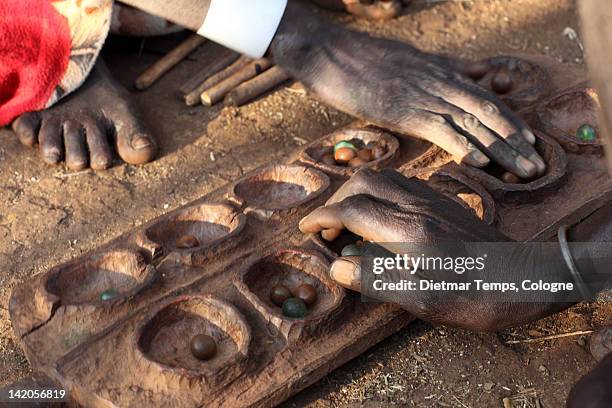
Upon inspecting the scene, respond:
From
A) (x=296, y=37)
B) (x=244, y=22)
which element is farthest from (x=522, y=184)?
(x=244, y=22)

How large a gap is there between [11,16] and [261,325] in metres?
1.55

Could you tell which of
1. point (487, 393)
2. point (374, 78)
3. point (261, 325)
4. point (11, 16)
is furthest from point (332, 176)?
point (11, 16)

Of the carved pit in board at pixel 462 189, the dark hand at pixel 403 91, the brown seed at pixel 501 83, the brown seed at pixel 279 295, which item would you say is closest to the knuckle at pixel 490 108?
the dark hand at pixel 403 91

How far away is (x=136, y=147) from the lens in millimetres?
2928

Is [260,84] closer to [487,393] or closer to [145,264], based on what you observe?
[145,264]

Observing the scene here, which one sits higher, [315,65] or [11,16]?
[11,16]

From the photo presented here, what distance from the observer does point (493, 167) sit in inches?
104

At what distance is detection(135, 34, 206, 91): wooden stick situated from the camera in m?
3.35

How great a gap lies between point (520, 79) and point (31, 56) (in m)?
1.71

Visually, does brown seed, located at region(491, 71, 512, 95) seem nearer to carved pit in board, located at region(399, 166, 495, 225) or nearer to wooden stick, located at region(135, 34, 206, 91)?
carved pit in board, located at region(399, 166, 495, 225)

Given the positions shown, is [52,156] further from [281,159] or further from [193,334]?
[193,334]

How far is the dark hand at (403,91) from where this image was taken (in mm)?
2584

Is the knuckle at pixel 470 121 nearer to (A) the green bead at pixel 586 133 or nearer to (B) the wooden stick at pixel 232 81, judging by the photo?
(A) the green bead at pixel 586 133

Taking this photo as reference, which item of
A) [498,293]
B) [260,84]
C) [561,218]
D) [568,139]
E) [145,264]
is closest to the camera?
[498,293]
